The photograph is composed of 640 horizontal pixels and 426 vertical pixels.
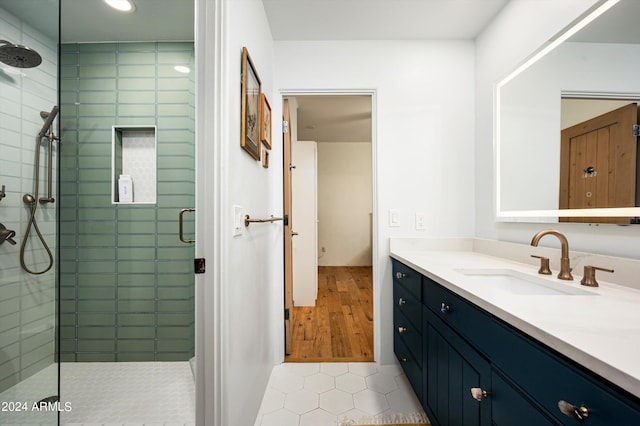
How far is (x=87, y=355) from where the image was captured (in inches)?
76.4

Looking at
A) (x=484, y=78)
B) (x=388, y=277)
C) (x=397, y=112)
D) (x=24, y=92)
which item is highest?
(x=484, y=78)

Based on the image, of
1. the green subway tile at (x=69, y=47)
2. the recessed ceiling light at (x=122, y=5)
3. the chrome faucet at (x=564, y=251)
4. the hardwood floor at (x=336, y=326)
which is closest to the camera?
the chrome faucet at (x=564, y=251)

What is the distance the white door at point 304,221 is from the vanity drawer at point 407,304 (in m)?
1.47

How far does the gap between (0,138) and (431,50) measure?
2.40 m

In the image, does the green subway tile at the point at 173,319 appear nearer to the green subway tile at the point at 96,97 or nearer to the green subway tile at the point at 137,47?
the green subway tile at the point at 96,97

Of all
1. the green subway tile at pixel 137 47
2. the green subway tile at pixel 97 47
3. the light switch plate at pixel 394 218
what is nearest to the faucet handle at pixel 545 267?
the light switch plate at pixel 394 218

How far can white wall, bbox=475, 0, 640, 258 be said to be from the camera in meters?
1.10

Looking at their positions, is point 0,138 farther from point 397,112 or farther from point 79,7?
point 397,112

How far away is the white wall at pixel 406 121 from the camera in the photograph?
200 cm

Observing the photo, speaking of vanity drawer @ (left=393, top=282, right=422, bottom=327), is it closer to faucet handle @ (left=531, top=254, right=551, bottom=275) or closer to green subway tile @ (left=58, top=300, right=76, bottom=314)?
faucet handle @ (left=531, top=254, right=551, bottom=275)

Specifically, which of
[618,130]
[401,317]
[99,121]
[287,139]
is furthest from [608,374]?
[99,121]

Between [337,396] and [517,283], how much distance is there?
1189 mm

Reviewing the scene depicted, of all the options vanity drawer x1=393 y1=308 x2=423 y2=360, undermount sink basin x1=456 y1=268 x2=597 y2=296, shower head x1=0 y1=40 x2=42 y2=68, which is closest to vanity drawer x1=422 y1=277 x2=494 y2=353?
undermount sink basin x1=456 y1=268 x2=597 y2=296

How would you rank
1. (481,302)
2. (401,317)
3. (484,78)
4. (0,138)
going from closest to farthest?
(481,302), (0,138), (401,317), (484,78)
